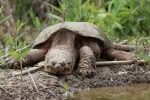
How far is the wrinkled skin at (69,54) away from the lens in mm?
4609

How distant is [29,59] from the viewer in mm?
4977

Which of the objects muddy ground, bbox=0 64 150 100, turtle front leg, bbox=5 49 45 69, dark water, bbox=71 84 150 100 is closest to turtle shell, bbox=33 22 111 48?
turtle front leg, bbox=5 49 45 69

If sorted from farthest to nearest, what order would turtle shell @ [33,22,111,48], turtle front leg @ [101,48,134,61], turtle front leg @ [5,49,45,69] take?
turtle front leg @ [101,48,134,61] < turtle shell @ [33,22,111,48] < turtle front leg @ [5,49,45,69]

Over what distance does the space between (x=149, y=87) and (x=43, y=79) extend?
1047 mm

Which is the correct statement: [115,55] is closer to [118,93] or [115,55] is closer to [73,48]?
[73,48]

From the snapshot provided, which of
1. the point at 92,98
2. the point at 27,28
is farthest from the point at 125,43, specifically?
the point at 27,28

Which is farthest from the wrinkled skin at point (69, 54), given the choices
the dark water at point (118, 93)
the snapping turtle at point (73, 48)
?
the dark water at point (118, 93)

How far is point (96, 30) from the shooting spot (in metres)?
5.24

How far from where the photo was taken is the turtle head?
454 cm

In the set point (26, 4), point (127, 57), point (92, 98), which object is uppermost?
point (26, 4)

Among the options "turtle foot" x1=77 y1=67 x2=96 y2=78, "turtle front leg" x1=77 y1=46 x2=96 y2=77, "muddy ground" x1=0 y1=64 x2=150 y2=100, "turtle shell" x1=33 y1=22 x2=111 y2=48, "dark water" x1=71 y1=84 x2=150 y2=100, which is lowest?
"dark water" x1=71 y1=84 x2=150 y2=100

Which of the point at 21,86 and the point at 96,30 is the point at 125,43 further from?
the point at 21,86

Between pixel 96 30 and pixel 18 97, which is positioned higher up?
pixel 96 30

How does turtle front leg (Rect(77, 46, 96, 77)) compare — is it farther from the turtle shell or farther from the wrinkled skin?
the turtle shell
